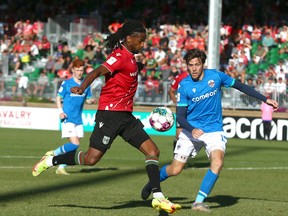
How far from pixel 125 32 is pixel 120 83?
64cm

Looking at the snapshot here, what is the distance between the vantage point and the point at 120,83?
391 inches

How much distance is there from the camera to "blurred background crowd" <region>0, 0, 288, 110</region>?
3053 cm

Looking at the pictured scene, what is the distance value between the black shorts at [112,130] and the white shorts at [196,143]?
1.02m

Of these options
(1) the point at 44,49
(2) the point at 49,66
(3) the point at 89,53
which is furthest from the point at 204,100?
(1) the point at 44,49

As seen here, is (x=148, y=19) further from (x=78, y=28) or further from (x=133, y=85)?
(x=133, y=85)

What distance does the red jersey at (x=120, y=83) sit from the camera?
989 centimetres

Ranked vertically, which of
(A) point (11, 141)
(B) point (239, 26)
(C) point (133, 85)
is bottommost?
(A) point (11, 141)

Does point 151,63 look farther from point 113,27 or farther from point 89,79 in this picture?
point 89,79

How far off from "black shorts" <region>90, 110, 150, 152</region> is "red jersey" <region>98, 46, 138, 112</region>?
0.30 ft

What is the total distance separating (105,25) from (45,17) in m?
4.11

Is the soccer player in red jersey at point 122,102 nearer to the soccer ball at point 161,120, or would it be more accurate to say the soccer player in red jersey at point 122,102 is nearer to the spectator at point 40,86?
the soccer ball at point 161,120

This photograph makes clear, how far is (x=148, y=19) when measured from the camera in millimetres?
37812

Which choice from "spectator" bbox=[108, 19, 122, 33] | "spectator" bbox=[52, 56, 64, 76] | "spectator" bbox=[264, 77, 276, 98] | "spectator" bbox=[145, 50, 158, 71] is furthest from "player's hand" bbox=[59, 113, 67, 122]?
"spectator" bbox=[108, 19, 122, 33]

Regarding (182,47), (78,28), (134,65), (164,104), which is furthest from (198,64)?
(78,28)
